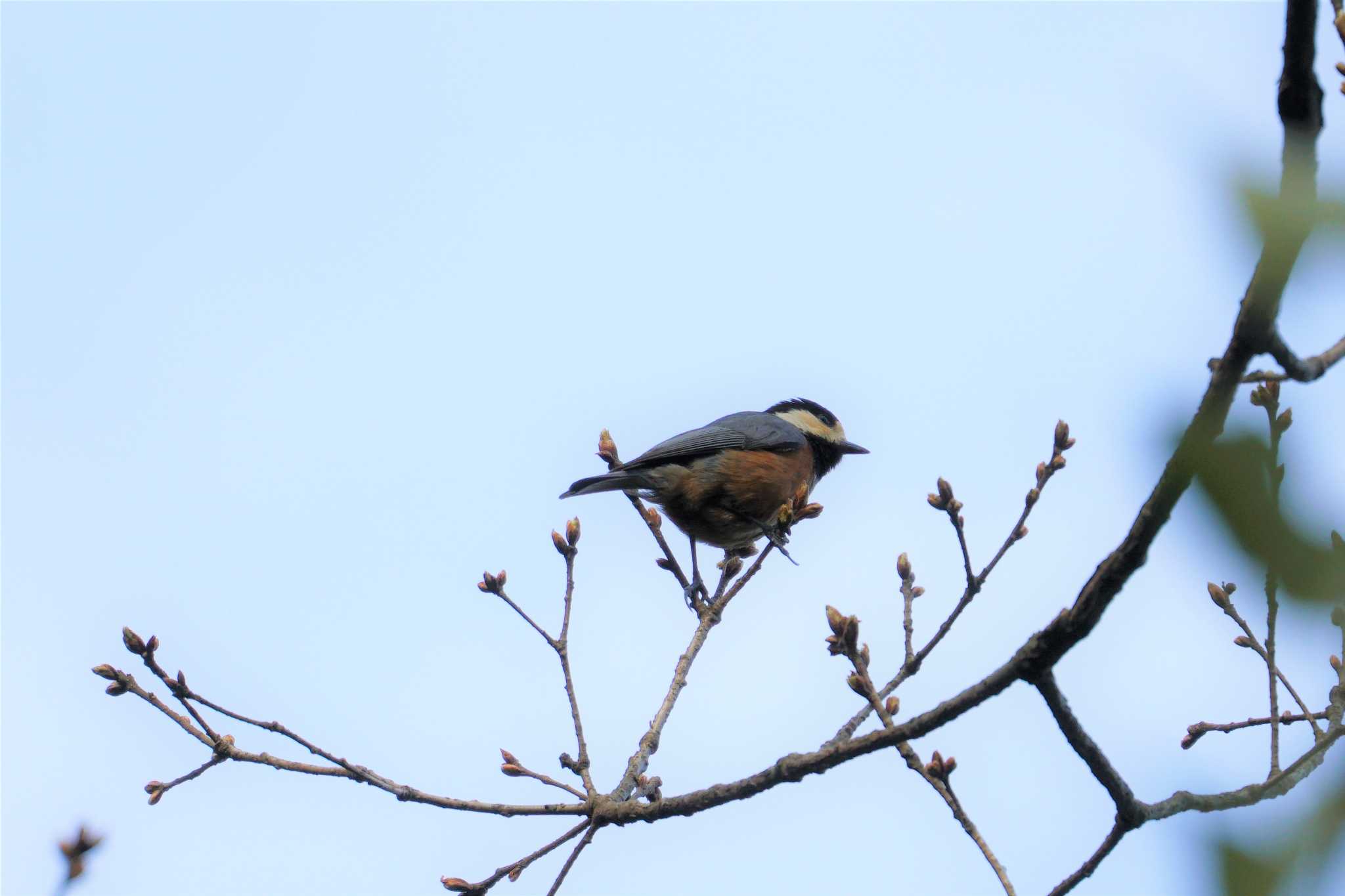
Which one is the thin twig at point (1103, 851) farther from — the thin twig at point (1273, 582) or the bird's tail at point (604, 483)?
the bird's tail at point (604, 483)

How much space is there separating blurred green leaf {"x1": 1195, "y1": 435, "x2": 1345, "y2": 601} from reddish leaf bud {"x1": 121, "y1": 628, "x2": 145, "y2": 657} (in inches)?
127

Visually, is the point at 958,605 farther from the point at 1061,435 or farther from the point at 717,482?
the point at 717,482

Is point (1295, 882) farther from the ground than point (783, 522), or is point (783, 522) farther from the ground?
point (783, 522)

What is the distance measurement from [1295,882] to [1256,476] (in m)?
0.34

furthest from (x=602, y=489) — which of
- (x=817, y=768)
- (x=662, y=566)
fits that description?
(x=817, y=768)

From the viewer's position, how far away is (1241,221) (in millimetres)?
786

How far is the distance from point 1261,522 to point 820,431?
7145 millimetres

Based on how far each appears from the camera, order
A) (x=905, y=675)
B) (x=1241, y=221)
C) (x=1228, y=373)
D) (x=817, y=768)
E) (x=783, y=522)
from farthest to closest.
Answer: (x=783, y=522) < (x=905, y=675) < (x=817, y=768) < (x=1228, y=373) < (x=1241, y=221)

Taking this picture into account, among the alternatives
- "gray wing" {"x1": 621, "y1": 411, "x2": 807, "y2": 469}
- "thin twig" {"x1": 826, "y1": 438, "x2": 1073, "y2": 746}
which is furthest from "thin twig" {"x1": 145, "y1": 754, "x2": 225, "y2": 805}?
"gray wing" {"x1": 621, "y1": 411, "x2": 807, "y2": 469}

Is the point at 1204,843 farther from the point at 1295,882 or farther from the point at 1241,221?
the point at 1241,221

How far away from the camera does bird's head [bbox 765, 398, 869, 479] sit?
8.07 m

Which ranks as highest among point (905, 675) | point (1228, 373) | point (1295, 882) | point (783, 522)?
point (783, 522)

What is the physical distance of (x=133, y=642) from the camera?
3.50m

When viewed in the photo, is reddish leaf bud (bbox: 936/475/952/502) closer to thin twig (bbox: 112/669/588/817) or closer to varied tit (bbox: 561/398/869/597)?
thin twig (bbox: 112/669/588/817)
